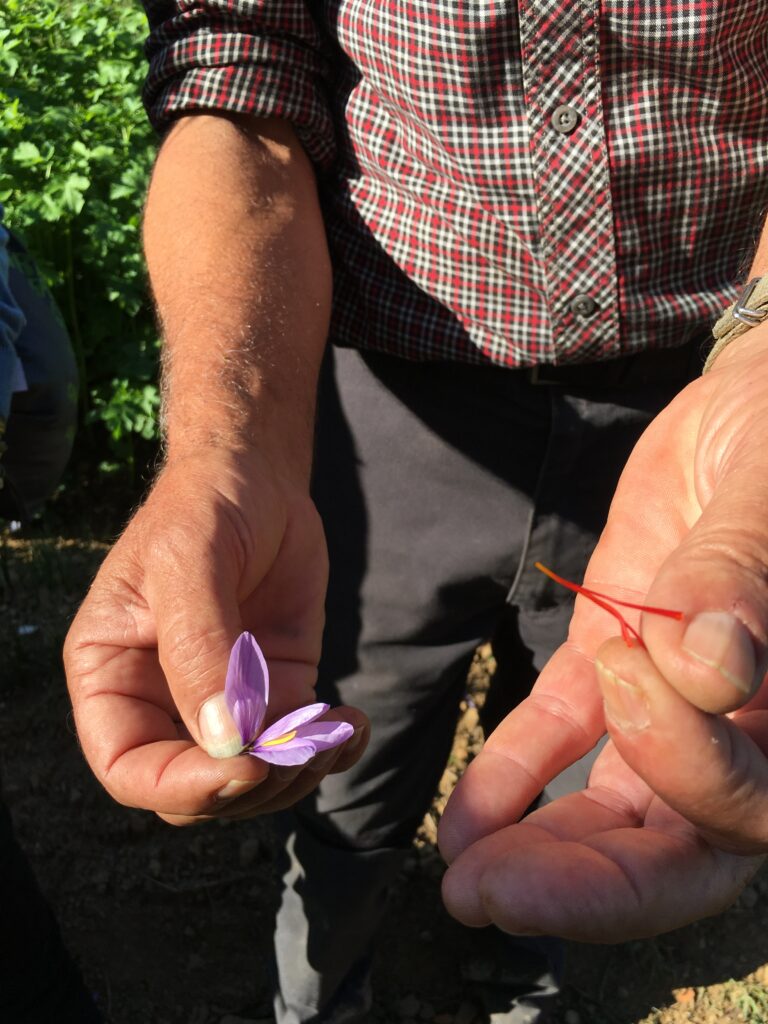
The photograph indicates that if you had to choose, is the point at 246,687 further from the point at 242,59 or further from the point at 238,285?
the point at 242,59

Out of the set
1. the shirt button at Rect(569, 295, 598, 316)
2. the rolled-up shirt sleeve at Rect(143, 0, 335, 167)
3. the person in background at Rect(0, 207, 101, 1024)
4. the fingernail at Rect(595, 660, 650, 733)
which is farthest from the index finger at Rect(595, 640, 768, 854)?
the person in background at Rect(0, 207, 101, 1024)

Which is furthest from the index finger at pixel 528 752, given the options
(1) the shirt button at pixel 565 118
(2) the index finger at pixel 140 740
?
(1) the shirt button at pixel 565 118

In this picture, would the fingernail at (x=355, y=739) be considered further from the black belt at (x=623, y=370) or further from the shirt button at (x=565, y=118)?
the shirt button at (x=565, y=118)

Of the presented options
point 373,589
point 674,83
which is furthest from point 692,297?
point 373,589

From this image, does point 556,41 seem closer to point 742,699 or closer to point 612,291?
point 612,291

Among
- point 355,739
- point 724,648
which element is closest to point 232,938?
point 355,739
